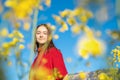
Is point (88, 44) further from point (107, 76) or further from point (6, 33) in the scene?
point (107, 76)

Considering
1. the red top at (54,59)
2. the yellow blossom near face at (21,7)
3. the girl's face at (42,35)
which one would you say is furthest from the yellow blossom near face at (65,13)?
the red top at (54,59)

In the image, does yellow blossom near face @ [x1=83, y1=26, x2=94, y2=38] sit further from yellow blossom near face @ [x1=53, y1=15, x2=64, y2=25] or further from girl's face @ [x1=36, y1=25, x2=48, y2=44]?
girl's face @ [x1=36, y1=25, x2=48, y2=44]

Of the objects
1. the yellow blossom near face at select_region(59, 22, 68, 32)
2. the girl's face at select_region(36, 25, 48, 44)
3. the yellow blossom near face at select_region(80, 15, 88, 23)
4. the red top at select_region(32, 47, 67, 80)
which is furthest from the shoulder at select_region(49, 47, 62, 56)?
the yellow blossom near face at select_region(80, 15, 88, 23)

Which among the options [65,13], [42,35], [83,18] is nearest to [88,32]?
[83,18]

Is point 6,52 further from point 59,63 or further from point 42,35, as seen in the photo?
point 59,63

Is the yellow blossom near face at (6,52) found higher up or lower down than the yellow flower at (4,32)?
lower down

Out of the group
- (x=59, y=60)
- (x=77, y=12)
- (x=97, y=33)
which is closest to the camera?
(x=97, y=33)

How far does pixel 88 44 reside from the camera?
144cm

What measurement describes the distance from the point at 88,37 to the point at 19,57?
0.45 meters

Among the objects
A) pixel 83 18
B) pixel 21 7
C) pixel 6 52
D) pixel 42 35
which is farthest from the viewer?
pixel 42 35

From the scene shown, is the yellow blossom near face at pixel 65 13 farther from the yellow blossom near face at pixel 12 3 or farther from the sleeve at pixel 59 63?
the sleeve at pixel 59 63

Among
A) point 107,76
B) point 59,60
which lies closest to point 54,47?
point 59,60

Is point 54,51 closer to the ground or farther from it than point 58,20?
closer to the ground

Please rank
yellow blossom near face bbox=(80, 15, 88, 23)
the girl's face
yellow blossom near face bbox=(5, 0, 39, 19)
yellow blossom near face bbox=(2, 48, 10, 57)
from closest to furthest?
yellow blossom near face bbox=(5, 0, 39, 19)
yellow blossom near face bbox=(80, 15, 88, 23)
yellow blossom near face bbox=(2, 48, 10, 57)
the girl's face
